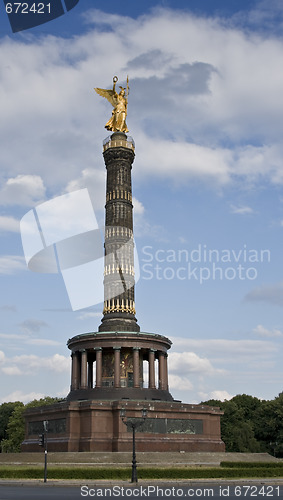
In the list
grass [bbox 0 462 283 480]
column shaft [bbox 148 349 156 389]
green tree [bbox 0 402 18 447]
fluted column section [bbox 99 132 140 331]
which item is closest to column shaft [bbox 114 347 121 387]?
column shaft [bbox 148 349 156 389]

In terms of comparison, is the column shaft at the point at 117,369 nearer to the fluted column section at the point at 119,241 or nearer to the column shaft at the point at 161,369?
the fluted column section at the point at 119,241

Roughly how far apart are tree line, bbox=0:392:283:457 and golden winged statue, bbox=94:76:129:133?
33.8 meters

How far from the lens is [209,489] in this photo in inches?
1059

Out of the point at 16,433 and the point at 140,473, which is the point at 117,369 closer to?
the point at 140,473

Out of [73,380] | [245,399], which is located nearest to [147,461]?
[73,380]

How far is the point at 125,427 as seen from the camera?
47656 millimetres

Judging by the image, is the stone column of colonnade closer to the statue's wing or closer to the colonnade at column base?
the colonnade at column base

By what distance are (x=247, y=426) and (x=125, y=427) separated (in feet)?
105

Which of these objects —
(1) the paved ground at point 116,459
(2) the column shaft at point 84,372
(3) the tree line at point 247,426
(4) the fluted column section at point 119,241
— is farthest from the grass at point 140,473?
(3) the tree line at point 247,426

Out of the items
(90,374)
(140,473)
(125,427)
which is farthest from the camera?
(90,374)

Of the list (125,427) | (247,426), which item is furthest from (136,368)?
(247,426)

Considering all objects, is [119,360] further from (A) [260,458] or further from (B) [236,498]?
(B) [236,498]

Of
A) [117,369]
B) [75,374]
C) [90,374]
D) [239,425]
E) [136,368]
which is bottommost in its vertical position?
[239,425]

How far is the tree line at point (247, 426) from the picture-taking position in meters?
73.4
